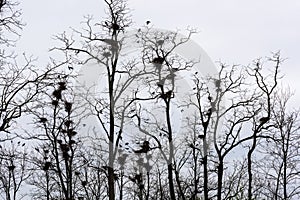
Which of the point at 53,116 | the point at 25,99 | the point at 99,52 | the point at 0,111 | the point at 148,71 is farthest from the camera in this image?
the point at 53,116

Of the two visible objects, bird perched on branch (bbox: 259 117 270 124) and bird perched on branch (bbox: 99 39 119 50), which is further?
bird perched on branch (bbox: 259 117 270 124)

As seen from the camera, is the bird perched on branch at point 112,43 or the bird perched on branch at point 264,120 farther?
the bird perched on branch at point 264,120

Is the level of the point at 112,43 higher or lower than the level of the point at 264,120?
higher

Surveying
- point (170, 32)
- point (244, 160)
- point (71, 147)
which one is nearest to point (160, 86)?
point (170, 32)

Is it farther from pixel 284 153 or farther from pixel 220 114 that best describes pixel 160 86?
pixel 284 153

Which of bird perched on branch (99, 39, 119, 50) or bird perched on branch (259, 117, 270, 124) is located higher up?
bird perched on branch (99, 39, 119, 50)

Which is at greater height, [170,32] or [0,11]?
[170,32]

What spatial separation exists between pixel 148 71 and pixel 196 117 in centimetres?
541

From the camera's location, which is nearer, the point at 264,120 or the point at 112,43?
the point at 112,43

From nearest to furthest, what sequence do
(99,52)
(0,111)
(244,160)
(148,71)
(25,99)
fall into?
(0,111), (25,99), (99,52), (148,71), (244,160)

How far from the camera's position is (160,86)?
66.8 feet

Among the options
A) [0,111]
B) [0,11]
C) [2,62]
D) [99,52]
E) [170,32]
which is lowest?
[0,111]

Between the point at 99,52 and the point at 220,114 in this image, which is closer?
the point at 99,52

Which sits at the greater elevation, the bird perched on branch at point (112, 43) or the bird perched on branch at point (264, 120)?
the bird perched on branch at point (112, 43)
